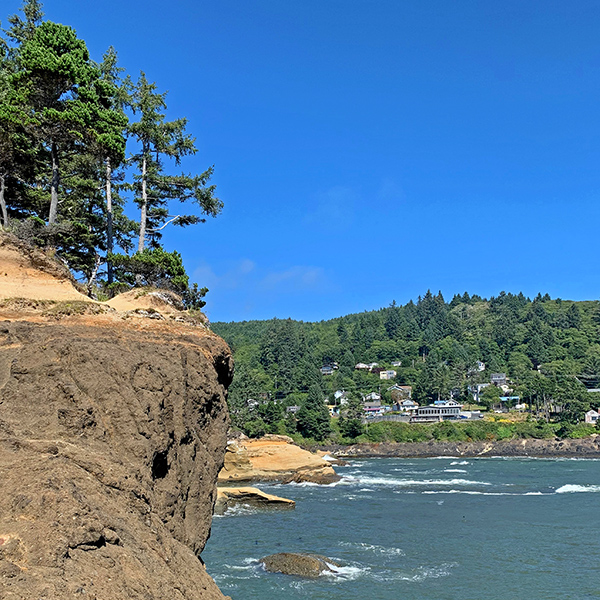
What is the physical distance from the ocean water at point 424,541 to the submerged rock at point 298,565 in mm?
486

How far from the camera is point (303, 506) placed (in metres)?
37.3

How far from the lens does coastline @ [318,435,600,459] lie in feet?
284

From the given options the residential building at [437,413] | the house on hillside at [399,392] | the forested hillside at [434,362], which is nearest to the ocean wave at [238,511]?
the forested hillside at [434,362]

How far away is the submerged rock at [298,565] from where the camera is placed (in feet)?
66.8

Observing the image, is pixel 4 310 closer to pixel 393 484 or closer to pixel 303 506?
pixel 303 506

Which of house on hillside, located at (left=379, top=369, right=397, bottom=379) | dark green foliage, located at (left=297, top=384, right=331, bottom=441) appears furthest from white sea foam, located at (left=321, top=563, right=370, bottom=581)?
house on hillside, located at (left=379, top=369, right=397, bottom=379)

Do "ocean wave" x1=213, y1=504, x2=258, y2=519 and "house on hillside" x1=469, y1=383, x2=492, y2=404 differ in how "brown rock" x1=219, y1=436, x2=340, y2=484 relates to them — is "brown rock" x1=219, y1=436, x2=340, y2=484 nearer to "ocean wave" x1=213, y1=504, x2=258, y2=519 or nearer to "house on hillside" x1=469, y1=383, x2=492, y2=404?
"ocean wave" x1=213, y1=504, x2=258, y2=519

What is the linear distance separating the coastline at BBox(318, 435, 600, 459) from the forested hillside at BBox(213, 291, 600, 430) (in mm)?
14131

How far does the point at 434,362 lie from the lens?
146 m

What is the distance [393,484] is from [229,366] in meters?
38.6

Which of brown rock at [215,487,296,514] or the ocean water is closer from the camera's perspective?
the ocean water

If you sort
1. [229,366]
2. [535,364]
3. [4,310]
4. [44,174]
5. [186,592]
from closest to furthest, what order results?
[186,592]
[4,310]
[229,366]
[44,174]
[535,364]

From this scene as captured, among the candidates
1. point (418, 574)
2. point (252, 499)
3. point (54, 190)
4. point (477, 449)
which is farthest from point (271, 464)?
point (477, 449)

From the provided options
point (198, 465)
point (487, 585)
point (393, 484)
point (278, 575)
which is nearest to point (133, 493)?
point (198, 465)
